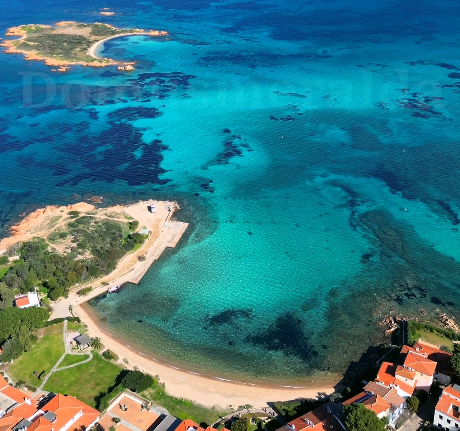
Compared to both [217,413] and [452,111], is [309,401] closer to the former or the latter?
[217,413]

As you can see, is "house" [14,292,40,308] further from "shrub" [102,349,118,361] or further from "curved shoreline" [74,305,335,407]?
"curved shoreline" [74,305,335,407]

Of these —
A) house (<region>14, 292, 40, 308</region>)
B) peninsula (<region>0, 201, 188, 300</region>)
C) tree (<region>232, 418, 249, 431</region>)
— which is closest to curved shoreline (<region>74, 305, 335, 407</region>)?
tree (<region>232, 418, 249, 431</region>)

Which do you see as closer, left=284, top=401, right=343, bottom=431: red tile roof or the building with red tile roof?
left=284, top=401, right=343, bottom=431: red tile roof

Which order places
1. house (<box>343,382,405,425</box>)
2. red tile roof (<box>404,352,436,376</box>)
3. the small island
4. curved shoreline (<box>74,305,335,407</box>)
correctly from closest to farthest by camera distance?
house (<box>343,382,405,425</box>)
red tile roof (<box>404,352,436,376</box>)
curved shoreline (<box>74,305,335,407</box>)
the small island

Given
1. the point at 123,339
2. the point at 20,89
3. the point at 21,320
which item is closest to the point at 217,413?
the point at 123,339

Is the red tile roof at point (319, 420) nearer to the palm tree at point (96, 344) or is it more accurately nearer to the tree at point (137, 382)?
the tree at point (137, 382)

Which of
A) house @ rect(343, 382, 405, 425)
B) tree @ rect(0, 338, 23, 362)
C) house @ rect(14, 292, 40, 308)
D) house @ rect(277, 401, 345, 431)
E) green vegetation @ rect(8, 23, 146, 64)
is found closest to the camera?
house @ rect(277, 401, 345, 431)
